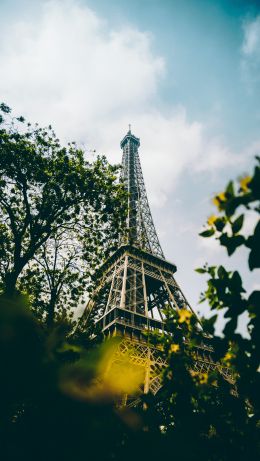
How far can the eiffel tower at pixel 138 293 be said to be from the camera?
19.2 meters

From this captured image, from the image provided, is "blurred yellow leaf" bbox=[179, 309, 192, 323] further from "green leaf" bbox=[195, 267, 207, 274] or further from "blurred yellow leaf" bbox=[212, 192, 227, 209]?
"blurred yellow leaf" bbox=[212, 192, 227, 209]

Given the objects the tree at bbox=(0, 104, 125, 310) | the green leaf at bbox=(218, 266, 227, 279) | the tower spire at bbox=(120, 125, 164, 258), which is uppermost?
the tower spire at bbox=(120, 125, 164, 258)

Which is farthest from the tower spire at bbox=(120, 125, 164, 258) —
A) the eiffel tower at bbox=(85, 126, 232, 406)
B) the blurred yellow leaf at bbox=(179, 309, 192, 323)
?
the blurred yellow leaf at bbox=(179, 309, 192, 323)

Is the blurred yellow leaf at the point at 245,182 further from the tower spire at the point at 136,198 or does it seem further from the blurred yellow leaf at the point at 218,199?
the tower spire at the point at 136,198

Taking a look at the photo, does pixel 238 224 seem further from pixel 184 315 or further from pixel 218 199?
pixel 184 315

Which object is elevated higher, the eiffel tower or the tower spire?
the tower spire

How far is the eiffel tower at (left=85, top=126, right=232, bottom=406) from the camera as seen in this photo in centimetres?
1916

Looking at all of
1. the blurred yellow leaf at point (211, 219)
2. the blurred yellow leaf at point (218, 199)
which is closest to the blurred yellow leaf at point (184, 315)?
the blurred yellow leaf at point (211, 219)

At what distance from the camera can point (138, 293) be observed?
2728 cm

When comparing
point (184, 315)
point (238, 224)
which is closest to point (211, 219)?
point (238, 224)

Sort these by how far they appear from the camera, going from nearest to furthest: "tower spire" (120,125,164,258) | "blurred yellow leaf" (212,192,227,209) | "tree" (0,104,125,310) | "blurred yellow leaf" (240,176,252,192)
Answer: "blurred yellow leaf" (240,176,252,192) → "blurred yellow leaf" (212,192,227,209) → "tree" (0,104,125,310) → "tower spire" (120,125,164,258)

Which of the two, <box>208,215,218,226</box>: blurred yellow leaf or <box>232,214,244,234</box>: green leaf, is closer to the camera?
<box>232,214,244,234</box>: green leaf

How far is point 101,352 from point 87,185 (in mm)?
12248

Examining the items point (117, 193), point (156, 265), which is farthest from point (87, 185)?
point (156, 265)
